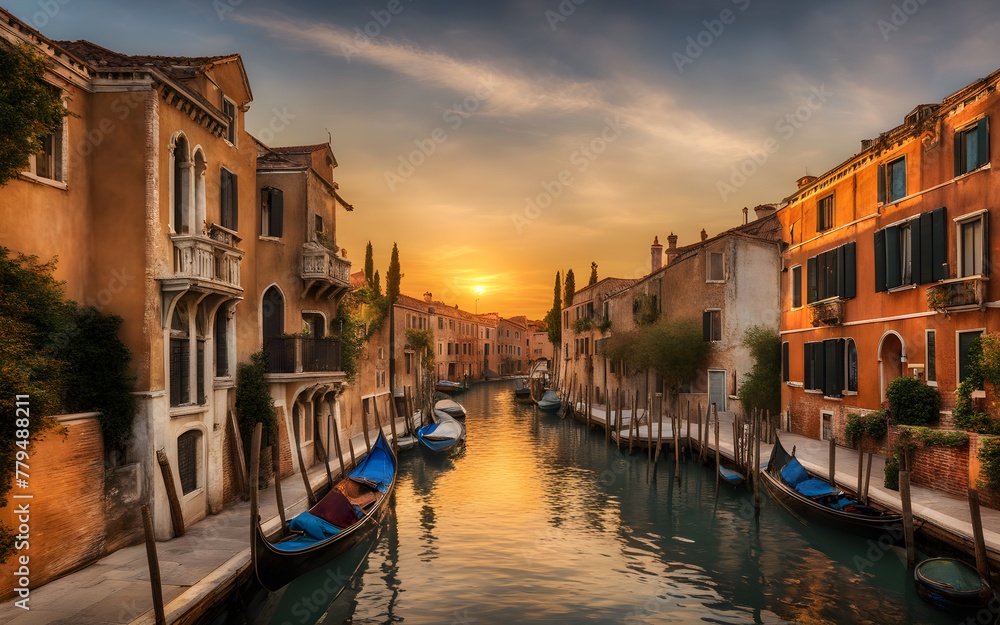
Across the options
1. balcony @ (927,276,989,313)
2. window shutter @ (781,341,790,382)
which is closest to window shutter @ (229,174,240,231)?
balcony @ (927,276,989,313)

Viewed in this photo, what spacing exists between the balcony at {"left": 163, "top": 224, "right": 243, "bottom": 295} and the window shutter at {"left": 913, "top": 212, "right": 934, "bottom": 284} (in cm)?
1368

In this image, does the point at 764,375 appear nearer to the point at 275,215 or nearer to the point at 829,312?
the point at 829,312

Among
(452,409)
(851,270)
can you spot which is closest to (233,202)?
(851,270)

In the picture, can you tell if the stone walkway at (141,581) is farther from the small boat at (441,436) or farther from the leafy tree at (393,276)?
the leafy tree at (393,276)

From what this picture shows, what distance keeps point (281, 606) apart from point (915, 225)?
14.4 metres

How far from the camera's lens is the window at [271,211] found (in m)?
15.2

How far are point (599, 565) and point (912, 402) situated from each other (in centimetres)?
773

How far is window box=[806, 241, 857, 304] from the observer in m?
16.8

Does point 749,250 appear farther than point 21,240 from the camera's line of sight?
Yes

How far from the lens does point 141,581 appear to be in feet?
26.2

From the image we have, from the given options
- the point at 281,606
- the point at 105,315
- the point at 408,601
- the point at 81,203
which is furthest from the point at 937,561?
the point at 81,203

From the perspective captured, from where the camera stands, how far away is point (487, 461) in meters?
22.7

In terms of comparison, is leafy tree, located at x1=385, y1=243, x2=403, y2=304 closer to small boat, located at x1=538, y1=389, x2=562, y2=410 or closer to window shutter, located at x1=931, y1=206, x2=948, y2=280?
small boat, located at x1=538, y1=389, x2=562, y2=410

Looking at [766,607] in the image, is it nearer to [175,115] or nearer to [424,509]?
[424,509]
